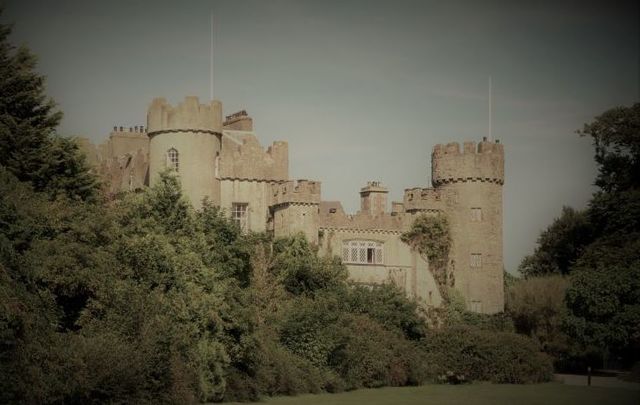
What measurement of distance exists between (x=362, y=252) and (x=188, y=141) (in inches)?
383

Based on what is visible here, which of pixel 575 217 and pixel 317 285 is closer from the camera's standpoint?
pixel 317 285

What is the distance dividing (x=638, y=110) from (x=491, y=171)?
824 centimetres

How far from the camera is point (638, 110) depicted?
5425 cm

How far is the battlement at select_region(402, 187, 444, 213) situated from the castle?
0.16 ft

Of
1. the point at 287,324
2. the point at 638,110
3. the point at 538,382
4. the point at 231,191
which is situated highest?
the point at 638,110

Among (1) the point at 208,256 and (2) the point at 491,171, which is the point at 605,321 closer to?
(2) the point at 491,171

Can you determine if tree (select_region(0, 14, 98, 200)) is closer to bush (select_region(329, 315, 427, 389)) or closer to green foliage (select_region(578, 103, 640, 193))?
bush (select_region(329, 315, 427, 389))

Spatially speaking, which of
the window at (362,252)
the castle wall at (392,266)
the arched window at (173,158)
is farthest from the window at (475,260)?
the arched window at (173,158)

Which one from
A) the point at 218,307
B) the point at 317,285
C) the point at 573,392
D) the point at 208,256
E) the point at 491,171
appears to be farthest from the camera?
the point at 491,171

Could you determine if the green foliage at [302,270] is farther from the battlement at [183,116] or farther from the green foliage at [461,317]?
the green foliage at [461,317]

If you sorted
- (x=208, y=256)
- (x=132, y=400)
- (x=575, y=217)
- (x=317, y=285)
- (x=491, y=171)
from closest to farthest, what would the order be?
(x=132, y=400)
(x=208, y=256)
(x=317, y=285)
(x=491, y=171)
(x=575, y=217)

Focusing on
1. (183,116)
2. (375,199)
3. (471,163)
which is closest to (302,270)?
(375,199)

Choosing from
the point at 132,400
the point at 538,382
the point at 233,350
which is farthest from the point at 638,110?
the point at 132,400

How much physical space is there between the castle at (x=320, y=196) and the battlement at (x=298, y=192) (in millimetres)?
44
